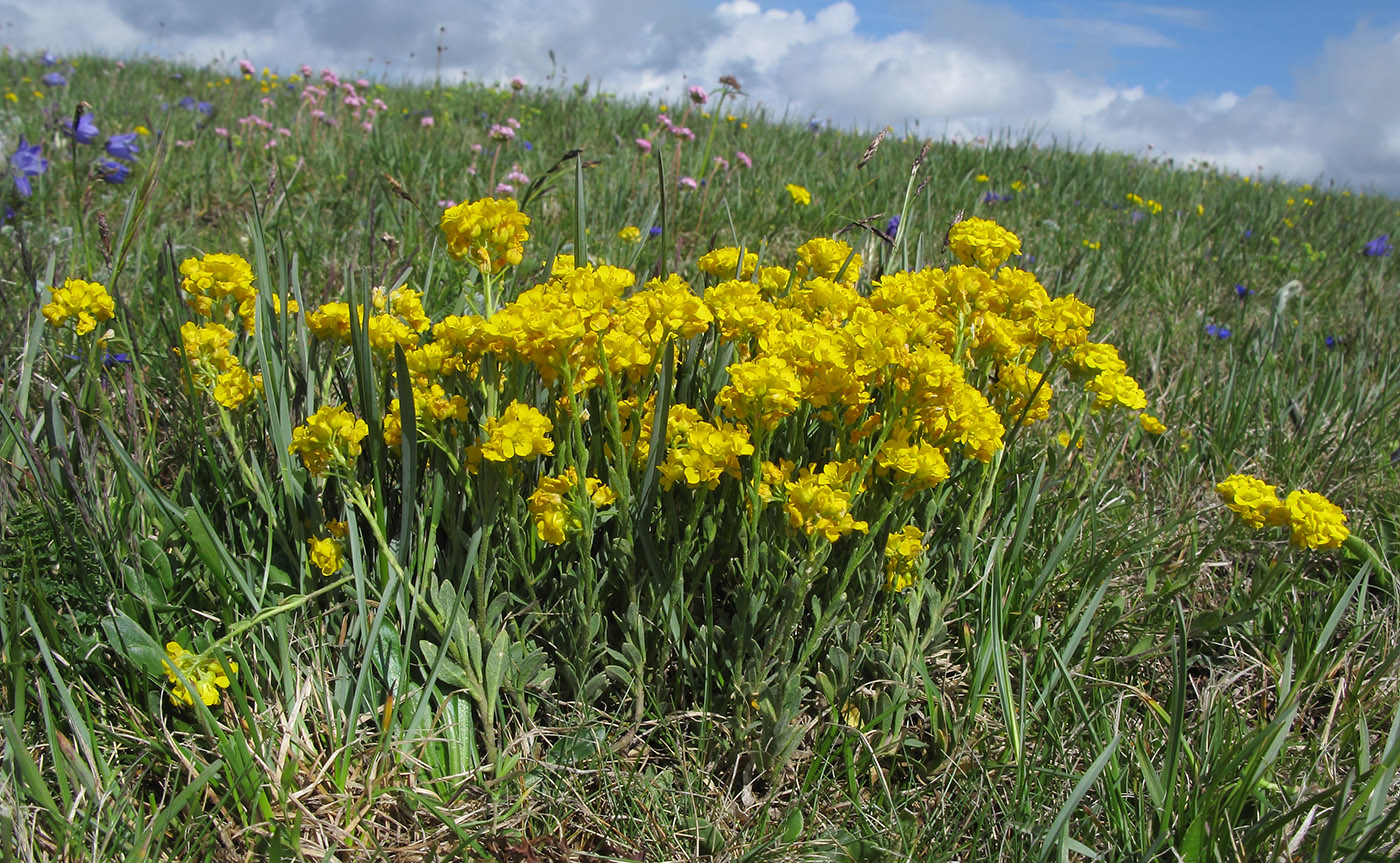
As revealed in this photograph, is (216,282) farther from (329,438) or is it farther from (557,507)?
(557,507)

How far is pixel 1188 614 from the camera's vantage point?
1.87 m

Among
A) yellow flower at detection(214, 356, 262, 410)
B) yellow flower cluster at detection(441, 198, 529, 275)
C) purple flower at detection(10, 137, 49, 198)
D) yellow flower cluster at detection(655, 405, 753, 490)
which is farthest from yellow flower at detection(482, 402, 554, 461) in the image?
purple flower at detection(10, 137, 49, 198)

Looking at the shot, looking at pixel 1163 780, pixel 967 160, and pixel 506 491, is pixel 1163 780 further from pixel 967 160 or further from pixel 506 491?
pixel 967 160

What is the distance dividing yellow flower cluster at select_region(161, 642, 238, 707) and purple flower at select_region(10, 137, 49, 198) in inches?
122

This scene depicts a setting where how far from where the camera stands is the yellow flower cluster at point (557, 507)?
126cm

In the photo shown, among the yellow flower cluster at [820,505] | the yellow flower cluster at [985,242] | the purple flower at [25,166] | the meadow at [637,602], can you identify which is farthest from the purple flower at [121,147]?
the yellow flower cluster at [820,505]

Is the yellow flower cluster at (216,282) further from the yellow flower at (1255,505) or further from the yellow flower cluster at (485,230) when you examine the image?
the yellow flower at (1255,505)

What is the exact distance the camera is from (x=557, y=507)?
4.21ft

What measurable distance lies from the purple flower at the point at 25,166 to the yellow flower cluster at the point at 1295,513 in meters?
4.39

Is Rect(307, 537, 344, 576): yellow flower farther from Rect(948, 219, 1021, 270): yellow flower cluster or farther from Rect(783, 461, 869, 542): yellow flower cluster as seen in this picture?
Rect(948, 219, 1021, 270): yellow flower cluster

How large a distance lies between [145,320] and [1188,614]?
295 centimetres

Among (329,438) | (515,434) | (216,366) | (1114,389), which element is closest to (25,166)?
(216,366)

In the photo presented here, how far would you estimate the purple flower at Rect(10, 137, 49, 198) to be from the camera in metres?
3.35

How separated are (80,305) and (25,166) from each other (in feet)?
9.20
